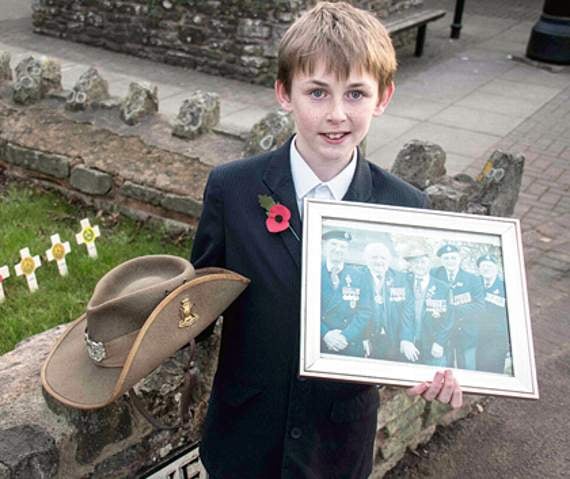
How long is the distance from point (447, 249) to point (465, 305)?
0.16m

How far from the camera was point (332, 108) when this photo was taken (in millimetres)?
1919

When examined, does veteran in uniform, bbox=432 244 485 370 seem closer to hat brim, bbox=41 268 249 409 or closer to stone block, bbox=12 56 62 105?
hat brim, bbox=41 268 249 409

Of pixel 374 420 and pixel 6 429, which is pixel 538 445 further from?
pixel 6 429

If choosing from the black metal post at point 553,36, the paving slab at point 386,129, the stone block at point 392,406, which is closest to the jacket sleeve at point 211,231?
the stone block at point 392,406

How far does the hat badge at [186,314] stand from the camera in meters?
2.04

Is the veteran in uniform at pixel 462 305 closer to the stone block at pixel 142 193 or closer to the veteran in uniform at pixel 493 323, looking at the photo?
the veteran in uniform at pixel 493 323

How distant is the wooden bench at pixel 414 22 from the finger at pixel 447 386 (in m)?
9.03

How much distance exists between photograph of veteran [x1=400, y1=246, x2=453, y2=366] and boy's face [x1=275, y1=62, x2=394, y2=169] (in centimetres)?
35

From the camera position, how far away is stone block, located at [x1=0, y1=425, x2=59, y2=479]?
206cm

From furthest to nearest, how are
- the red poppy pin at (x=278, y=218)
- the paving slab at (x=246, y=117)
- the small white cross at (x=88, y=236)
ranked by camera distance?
the paving slab at (x=246, y=117) < the small white cross at (x=88, y=236) < the red poppy pin at (x=278, y=218)

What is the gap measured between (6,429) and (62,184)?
→ 3.58 metres

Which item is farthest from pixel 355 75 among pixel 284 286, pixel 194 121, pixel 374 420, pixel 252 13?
pixel 252 13

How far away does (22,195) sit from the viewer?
18.0ft

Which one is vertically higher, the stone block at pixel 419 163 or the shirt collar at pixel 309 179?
the shirt collar at pixel 309 179
